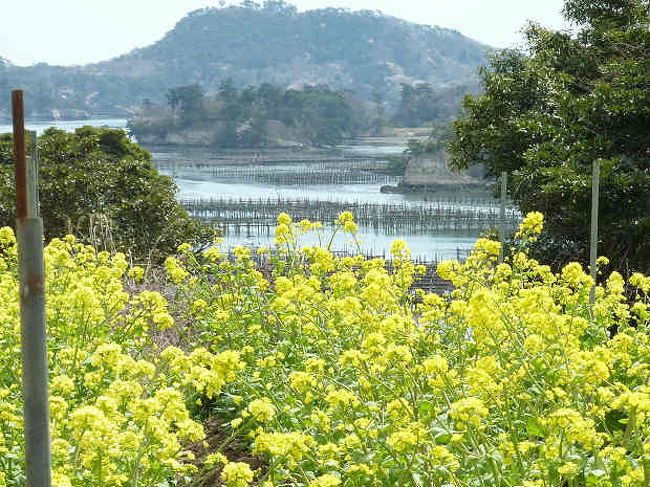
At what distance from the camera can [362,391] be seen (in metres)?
3.61

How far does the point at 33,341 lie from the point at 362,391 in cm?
205

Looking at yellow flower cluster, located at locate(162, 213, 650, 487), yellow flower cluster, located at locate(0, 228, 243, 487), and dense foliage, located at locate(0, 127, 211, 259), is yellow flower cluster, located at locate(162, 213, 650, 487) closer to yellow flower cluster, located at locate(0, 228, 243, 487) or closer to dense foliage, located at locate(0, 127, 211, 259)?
yellow flower cluster, located at locate(0, 228, 243, 487)

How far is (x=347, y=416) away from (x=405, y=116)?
11619 cm

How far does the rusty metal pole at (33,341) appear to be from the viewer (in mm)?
1706

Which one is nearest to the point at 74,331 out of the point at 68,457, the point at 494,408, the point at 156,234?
the point at 68,457

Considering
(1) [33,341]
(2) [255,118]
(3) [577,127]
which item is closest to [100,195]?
(3) [577,127]

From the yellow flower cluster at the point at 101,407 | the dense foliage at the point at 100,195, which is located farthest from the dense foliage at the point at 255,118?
the yellow flower cluster at the point at 101,407

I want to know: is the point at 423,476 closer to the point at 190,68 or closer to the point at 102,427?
the point at 102,427

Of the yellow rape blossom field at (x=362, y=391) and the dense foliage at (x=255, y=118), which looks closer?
the yellow rape blossom field at (x=362, y=391)

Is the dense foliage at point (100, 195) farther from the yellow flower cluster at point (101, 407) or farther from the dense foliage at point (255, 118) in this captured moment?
the dense foliage at point (255, 118)

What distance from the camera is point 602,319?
4.56m

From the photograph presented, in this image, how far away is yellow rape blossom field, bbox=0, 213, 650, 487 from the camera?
2736 mm

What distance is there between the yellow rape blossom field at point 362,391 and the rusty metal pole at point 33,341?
1.74 feet

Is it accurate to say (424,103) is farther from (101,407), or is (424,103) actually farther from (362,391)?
(101,407)
